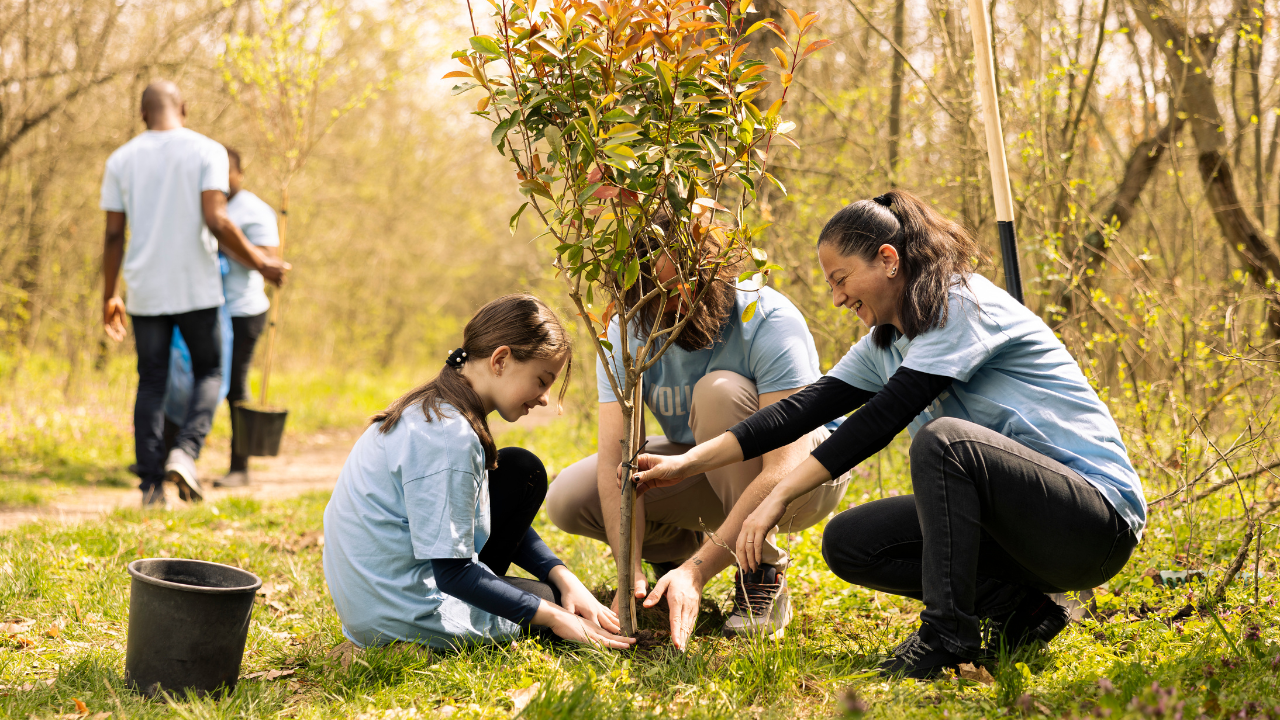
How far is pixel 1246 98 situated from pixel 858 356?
449 centimetres

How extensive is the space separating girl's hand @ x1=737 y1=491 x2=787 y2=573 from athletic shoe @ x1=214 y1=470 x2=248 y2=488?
164 inches

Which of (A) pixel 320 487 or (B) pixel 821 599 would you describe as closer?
(B) pixel 821 599

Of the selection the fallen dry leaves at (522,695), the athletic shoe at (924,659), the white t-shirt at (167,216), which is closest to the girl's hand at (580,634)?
the fallen dry leaves at (522,695)

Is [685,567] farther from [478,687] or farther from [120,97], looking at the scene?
[120,97]

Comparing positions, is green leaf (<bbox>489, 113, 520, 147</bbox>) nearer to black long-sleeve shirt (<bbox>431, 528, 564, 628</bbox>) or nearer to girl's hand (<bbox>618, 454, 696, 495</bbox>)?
girl's hand (<bbox>618, 454, 696, 495</bbox>)

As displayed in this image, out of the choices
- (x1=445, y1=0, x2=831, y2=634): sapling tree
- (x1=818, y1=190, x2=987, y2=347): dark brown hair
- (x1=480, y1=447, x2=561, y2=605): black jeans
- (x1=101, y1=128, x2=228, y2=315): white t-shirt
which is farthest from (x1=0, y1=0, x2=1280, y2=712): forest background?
(x1=101, y1=128, x2=228, y2=315): white t-shirt

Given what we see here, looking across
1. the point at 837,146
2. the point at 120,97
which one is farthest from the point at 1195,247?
the point at 120,97

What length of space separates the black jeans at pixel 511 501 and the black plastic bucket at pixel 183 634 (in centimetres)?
72

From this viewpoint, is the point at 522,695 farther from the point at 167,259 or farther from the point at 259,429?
the point at 259,429

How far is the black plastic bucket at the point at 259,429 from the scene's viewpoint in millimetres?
5207

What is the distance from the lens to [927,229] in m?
2.33

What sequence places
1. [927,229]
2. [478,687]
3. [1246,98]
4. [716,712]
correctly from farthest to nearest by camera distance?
[1246,98] → [927,229] → [478,687] → [716,712]

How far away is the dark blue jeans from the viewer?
14.8ft

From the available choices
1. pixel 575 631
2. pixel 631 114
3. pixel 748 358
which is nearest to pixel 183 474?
pixel 575 631
